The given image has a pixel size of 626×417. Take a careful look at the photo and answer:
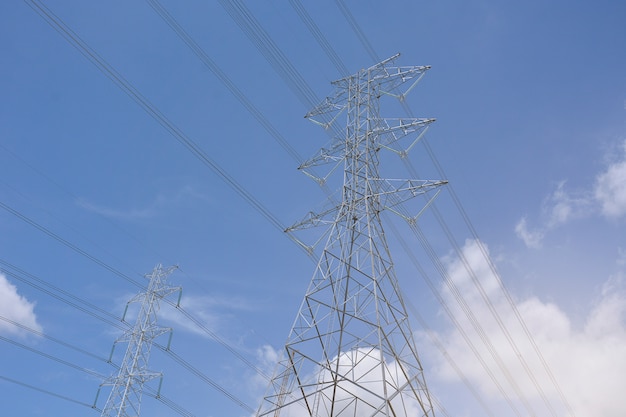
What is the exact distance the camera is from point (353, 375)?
42.0 feet

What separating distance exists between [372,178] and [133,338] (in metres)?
18.7

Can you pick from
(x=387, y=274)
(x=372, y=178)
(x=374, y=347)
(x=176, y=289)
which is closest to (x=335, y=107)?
(x=372, y=178)

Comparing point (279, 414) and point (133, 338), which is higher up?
point (133, 338)

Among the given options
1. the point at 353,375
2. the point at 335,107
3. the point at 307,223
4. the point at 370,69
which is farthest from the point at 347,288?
the point at 370,69

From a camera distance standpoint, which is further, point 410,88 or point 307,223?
point 410,88

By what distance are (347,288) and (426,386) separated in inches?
142

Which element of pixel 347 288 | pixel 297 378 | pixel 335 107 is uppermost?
pixel 335 107

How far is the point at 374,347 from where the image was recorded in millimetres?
13125

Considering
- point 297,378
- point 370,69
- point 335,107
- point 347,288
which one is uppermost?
point 370,69

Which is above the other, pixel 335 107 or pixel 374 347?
pixel 335 107

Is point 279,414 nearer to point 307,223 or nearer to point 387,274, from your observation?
point 387,274

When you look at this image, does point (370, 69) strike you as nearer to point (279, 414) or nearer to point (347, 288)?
point (347, 288)

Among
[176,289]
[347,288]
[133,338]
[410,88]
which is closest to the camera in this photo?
[347,288]

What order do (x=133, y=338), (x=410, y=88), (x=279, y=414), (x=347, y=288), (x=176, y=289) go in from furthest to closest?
(x=176, y=289) → (x=133, y=338) → (x=410, y=88) → (x=347, y=288) → (x=279, y=414)
